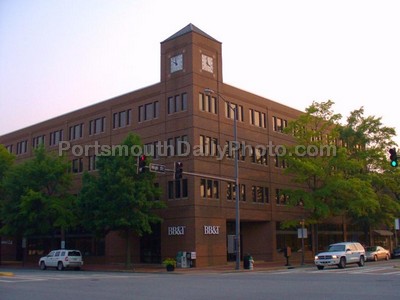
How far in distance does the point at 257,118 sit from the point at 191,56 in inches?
422

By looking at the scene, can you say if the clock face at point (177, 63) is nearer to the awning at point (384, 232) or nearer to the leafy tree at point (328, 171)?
the leafy tree at point (328, 171)

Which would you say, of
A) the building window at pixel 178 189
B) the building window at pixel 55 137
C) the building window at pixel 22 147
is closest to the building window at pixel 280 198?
the building window at pixel 178 189

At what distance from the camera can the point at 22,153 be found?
65.9 metres

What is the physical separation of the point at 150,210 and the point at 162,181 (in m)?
2.88

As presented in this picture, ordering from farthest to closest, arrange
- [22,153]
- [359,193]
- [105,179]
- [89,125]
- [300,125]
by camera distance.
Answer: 1. [22,153]
2. [89,125]
3. [300,125]
4. [359,193]
5. [105,179]

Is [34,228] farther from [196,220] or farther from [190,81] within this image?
[190,81]

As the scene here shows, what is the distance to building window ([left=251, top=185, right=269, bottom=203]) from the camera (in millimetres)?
50094

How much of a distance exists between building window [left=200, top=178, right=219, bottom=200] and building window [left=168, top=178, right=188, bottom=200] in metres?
1.38

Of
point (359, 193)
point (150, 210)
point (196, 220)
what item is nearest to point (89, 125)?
point (150, 210)

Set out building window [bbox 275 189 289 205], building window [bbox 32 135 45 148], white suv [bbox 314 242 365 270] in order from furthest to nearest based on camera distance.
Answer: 1. building window [bbox 32 135 45 148]
2. building window [bbox 275 189 289 205]
3. white suv [bbox 314 242 365 270]

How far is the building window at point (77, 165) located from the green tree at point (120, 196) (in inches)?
547

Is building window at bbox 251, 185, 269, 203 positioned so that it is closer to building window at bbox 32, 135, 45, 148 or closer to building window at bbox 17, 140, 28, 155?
building window at bbox 32, 135, 45, 148

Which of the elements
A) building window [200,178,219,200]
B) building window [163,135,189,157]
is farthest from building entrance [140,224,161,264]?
building window [163,135,189,157]

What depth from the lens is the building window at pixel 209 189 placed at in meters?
44.4
